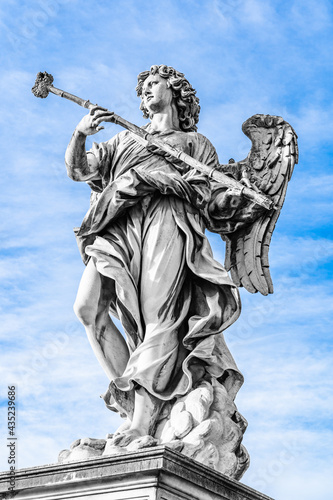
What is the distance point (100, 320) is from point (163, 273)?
698mm

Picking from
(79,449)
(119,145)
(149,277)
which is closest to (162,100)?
(119,145)

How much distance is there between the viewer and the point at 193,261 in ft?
29.7

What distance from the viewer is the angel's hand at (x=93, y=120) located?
917cm

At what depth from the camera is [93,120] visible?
30.1ft

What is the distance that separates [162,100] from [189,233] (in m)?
1.51

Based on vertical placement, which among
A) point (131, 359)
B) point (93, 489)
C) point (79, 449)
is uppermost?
point (131, 359)

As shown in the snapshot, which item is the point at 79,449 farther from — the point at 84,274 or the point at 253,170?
the point at 253,170

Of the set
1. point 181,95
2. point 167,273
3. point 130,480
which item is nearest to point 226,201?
point 167,273

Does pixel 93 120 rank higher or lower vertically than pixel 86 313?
higher

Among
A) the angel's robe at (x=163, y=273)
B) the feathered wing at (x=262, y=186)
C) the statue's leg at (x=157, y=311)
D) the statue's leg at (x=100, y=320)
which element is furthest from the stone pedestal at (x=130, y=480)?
the feathered wing at (x=262, y=186)

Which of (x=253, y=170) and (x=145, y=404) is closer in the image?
(x=145, y=404)

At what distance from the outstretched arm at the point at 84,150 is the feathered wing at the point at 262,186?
57.1 inches

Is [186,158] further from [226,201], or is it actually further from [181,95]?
[181,95]

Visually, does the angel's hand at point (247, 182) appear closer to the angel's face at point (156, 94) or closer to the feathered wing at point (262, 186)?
the feathered wing at point (262, 186)
